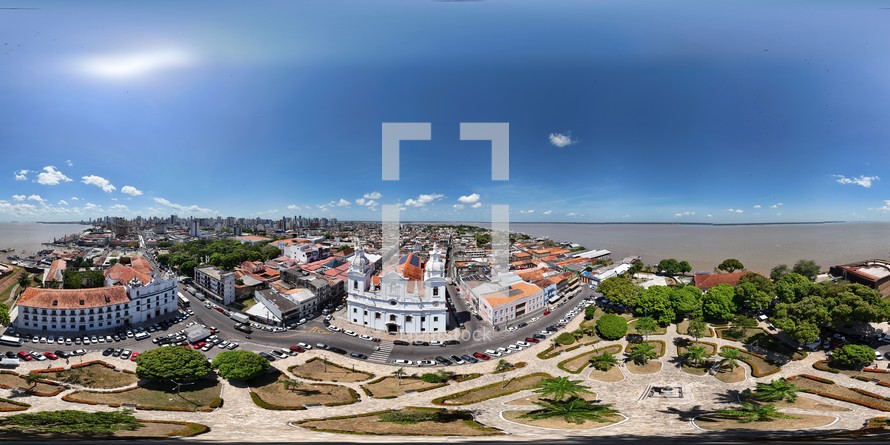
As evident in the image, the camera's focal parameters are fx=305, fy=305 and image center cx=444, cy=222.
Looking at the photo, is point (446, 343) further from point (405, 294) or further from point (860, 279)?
point (860, 279)

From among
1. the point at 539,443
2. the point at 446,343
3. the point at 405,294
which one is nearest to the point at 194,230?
the point at 405,294

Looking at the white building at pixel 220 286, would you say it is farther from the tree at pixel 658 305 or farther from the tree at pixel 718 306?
the tree at pixel 718 306

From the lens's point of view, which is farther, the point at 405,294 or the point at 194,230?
the point at 194,230

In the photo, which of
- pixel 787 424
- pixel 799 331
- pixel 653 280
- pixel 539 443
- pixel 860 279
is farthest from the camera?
pixel 653 280

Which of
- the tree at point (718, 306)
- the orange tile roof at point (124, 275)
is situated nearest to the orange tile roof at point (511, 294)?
the tree at point (718, 306)

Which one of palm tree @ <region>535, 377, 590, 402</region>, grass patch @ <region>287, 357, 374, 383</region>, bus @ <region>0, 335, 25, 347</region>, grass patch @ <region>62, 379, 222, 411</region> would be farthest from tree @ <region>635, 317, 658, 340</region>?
bus @ <region>0, 335, 25, 347</region>

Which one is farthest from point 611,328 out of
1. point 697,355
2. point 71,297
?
point 71,297

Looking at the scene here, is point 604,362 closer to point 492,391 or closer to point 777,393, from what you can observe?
point 777,393
